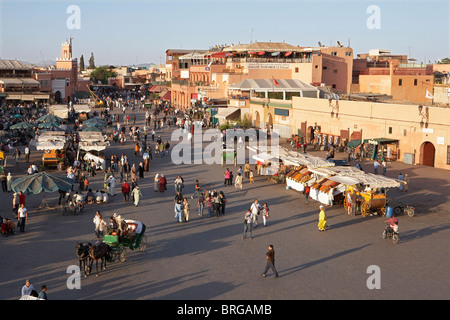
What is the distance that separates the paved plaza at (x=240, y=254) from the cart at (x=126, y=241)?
27 centimetres

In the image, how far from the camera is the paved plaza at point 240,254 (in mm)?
13281

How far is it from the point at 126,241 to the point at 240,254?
3.39 meters

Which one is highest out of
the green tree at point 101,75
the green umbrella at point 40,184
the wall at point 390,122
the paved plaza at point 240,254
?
the green tree at point 101,75

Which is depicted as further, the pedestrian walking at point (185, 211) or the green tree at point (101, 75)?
the green tree at point (101, 75)

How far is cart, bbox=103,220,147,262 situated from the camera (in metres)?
15.1

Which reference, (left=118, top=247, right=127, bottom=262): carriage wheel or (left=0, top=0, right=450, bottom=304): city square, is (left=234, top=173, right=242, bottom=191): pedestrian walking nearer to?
(left=0, top=0, right=450, bottom=304): city square

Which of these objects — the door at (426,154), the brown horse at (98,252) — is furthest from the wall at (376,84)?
the brown horse at (98,252)

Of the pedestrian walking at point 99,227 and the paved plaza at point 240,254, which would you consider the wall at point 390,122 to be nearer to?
the paved plaza at point 240,254

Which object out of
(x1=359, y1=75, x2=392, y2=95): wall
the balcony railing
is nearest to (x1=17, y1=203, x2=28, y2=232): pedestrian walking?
the balcony railing

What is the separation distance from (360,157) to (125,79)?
91.6 metres

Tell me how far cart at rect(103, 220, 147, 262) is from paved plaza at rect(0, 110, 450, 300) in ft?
0.89

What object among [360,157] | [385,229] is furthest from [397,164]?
[385,229]

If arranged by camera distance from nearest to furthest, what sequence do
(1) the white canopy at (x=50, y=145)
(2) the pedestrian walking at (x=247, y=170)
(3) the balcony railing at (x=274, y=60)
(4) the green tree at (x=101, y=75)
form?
(2) the pedestrian walking at (x=247, y=170), (1) the white canopy at (x=50, y=145), (3) the balcony railing at (x=274, y=60), (4) the green tree at (x=101, y=75)

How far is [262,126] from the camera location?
151 feet
